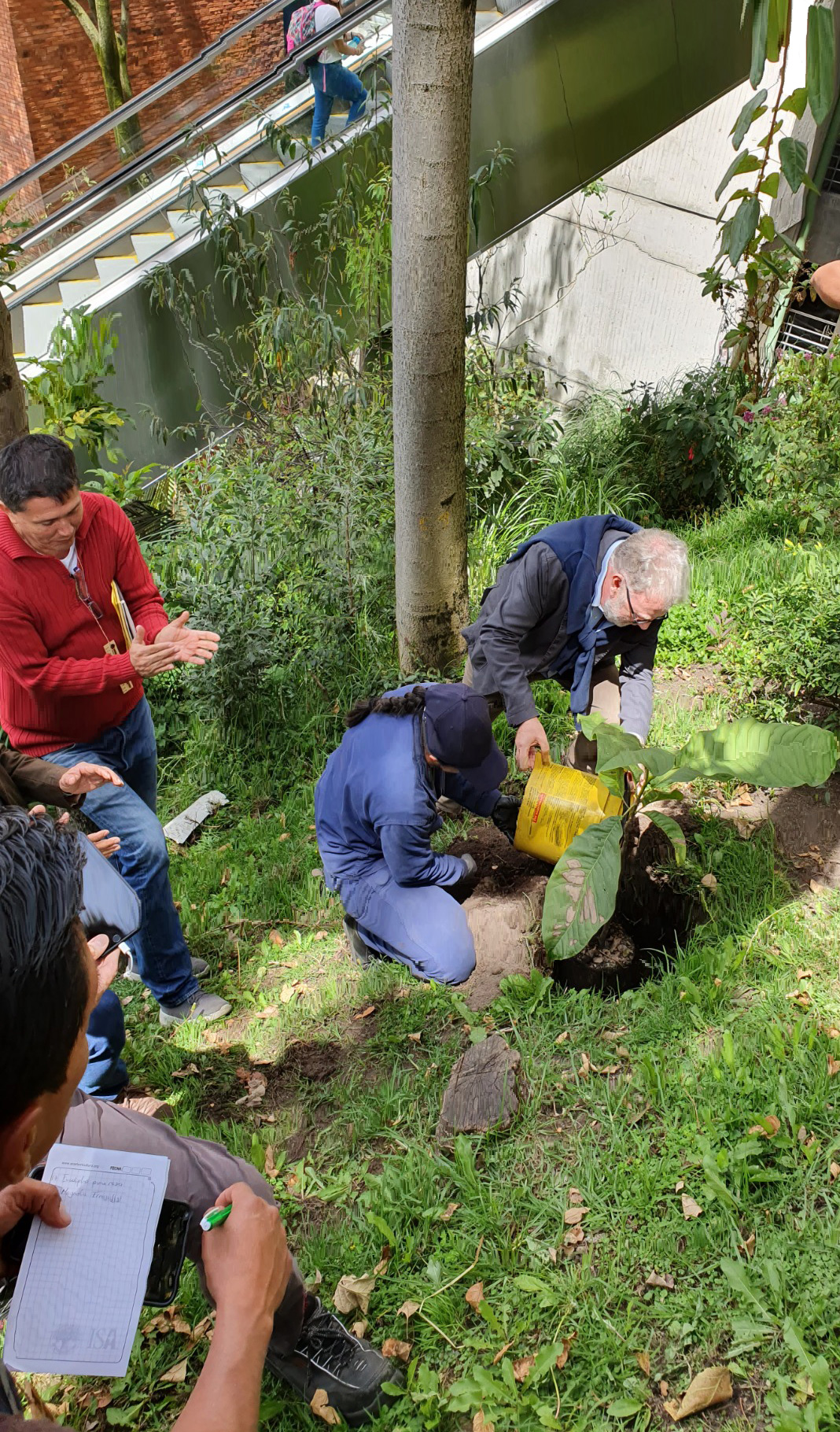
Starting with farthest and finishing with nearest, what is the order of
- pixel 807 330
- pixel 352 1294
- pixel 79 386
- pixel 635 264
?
1. pixel 635 264
2. pixel 807 330
3. pixel 79 386
4. pixel 352 1294

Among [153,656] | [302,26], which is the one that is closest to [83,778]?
[153,656]

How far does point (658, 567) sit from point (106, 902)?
225 cm

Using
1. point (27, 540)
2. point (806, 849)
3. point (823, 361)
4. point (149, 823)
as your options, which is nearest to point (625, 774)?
point (806, 849)

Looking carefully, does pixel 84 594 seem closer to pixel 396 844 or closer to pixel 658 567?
pixel 396 844

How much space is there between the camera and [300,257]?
605cm

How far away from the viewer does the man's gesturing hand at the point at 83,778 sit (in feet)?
10.3

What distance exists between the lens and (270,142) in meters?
6.24

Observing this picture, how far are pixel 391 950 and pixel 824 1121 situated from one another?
170cm

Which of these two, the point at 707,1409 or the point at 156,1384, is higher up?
the point at 707,1409

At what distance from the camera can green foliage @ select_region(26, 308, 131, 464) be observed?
254 inches

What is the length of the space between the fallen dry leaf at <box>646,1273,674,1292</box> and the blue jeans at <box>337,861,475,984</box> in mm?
1340

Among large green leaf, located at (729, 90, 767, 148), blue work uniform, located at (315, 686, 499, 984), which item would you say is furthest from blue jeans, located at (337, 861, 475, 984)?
large green leaf, located at (729, 90, 767, 148)

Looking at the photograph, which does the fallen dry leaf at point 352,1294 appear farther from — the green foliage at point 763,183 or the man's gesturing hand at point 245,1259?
the green foliage at point 763,183

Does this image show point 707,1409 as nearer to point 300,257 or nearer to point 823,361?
point 823,361
